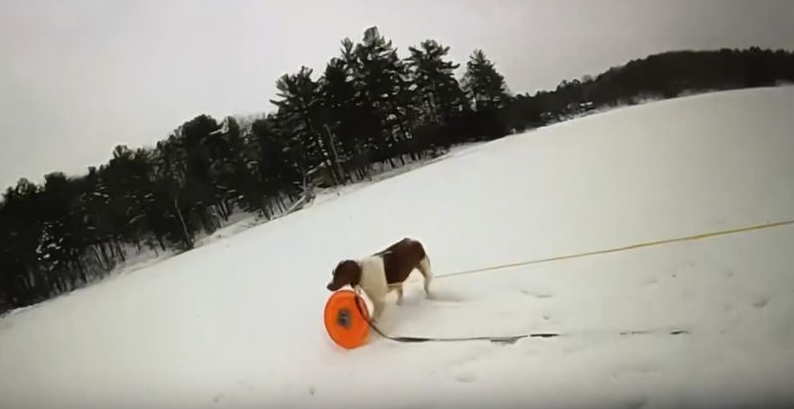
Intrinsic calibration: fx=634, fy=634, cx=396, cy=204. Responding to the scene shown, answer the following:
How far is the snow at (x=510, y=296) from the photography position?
1.10 m

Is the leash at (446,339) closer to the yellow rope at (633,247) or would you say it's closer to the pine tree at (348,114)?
the yellow rope at (633,247)

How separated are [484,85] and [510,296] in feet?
1.50

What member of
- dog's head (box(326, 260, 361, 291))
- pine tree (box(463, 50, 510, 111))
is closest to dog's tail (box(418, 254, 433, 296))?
dog's head (box(326, 260, 361, 291))

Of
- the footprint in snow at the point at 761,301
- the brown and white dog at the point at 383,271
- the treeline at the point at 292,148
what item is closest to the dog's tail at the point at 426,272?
the brown and white dog at the point at 383,271

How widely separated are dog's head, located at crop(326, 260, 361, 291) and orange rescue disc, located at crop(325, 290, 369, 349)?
16mm

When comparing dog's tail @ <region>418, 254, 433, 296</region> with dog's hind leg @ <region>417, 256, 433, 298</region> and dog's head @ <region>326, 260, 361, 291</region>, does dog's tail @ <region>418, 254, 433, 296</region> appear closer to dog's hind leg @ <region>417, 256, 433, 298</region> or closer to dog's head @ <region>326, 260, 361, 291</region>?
dog's hind leg @ <region>417, 256, 433, 298</region>

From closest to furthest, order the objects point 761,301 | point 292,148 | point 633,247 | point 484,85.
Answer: point 761,301, point 633,247, point 484,85, point 292,148

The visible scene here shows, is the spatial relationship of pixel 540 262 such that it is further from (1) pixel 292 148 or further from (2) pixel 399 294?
(1) pixel 292 148

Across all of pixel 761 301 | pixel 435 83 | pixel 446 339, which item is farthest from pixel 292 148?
pixel 761 301

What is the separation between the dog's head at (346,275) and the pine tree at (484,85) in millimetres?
433

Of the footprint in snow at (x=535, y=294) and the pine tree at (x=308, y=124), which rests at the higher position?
the pine tree at (x=308, y=124)

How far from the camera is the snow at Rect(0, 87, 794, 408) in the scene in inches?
43.2

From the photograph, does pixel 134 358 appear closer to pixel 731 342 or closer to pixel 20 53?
pixel 20 53

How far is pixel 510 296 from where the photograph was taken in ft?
4.04
